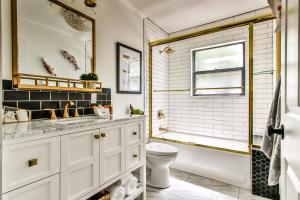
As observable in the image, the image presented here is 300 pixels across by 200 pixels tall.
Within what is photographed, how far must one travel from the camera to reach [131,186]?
5.52 feet

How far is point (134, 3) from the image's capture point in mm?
2389

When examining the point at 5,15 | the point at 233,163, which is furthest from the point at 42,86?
the point at 233,163

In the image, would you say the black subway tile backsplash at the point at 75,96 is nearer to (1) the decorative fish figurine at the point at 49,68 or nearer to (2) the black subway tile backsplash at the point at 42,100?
(2) the black subway tile backsplash at the point at 42,100

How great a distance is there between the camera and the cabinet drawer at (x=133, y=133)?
1.59 meters

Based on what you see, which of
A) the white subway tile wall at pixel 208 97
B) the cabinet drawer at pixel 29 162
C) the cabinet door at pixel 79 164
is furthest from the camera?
the white subway tile wall at pixel 208 97

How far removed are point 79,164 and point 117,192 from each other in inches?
22.3

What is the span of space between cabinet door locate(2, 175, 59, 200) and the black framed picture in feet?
4.40

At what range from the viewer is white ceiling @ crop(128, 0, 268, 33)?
235 cm

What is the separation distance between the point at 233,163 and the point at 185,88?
62.7 inches

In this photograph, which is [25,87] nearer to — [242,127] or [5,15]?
[5,15]

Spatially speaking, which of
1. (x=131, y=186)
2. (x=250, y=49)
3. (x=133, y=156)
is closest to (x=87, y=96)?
(x=133, y=156)

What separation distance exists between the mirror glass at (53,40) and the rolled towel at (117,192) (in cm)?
111

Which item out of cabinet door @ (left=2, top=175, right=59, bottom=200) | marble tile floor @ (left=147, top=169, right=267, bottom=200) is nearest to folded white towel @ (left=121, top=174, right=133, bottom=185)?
marble tile floor @ (left=147, top=169, right=267, bottom=200)

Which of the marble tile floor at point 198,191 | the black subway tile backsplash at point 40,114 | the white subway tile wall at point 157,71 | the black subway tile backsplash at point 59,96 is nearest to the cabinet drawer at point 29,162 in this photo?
the black subway tile backsplash at point 40,114
